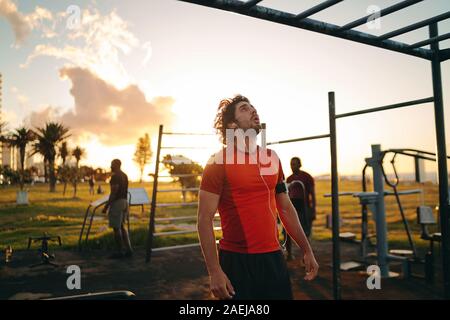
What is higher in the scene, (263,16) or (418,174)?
(263,16)

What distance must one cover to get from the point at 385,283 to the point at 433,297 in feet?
2.21

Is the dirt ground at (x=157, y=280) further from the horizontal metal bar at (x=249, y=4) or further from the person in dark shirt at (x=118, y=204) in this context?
the horizontal metal bar at (x=249, y=4)

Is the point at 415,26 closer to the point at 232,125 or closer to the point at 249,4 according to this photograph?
the point at 249,4

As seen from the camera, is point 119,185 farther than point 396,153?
Yes

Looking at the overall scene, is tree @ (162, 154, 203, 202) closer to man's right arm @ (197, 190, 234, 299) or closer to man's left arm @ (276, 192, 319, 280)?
man's left arm @ (276, 192, 319, 280)

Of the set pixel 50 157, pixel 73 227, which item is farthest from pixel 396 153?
pixel 50 157

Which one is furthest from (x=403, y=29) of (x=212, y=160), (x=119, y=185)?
(x=119, y=185)

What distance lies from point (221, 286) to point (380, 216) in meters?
3.86

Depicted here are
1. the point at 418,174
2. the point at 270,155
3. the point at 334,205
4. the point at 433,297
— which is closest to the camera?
the point at 270,155

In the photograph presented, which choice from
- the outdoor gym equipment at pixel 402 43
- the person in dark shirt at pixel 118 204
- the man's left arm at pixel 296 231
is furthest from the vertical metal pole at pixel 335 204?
the person in dark shirt at pixel 118 204
